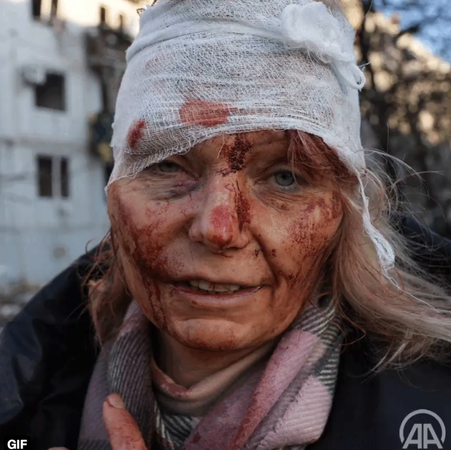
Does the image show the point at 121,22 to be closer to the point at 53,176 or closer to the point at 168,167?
the point at 53,176

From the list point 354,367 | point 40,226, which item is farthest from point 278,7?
point 40,226

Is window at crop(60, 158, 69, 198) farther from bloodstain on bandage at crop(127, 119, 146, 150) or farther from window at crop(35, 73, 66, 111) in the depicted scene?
bloodstain on bandage at crop(127, 119, 146, 150)

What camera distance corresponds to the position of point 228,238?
4.06 ft

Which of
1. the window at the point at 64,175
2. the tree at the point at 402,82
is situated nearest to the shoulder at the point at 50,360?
the tree at the point at 402,82

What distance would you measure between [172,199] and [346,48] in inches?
25.1

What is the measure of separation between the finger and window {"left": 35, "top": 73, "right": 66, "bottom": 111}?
14.3m

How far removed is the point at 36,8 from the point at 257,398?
14993 mm

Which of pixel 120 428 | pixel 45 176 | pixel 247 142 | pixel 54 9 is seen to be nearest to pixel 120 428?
pixel 120 428

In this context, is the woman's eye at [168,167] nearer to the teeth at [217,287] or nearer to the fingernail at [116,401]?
the teeth at [217,287]

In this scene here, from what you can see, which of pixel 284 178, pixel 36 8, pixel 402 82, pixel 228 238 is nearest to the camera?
pixel 228 238

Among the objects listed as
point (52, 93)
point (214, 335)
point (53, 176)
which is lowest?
point (53, 176)

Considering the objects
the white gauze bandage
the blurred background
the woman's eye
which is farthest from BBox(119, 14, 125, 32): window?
A: the woman's eye

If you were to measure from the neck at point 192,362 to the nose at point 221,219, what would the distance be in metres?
0.31

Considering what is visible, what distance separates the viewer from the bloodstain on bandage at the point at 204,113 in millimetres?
1281
